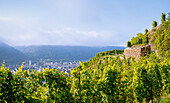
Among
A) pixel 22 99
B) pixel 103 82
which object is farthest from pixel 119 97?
pixel 22 99

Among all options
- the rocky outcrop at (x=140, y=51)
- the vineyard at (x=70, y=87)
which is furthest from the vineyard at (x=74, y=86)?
the rocky outcrop at (x=140, y=51)

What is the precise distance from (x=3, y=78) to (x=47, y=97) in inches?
77.2

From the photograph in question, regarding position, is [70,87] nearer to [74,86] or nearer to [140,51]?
[74,86]

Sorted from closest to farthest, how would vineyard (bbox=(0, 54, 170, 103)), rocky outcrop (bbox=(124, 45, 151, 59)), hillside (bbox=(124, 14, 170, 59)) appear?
vineyard (bbox=(0, 54, 170, 103)) < hillside (bbox=(124, 14, 170, 59)) < rocky outcrop (bbox=(124, 45, 151, 59))

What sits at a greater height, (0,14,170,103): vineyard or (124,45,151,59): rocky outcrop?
(124,45,151,59): rocky outcrop

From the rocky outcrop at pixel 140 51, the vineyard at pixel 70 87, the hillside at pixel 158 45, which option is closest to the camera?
the vineyard at pixel 70 87

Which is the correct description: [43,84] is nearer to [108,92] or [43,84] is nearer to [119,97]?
[108,92]

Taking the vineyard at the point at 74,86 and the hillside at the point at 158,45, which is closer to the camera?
the vineyard at the point at 74,86

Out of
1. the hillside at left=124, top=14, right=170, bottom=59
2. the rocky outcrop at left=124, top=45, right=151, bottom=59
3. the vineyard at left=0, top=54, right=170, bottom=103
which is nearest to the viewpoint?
the vineyard at left=0, top=54, right=170, bottom=103

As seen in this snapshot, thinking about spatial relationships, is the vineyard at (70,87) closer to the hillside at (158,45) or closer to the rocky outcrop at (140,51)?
the hillside at (158,45)

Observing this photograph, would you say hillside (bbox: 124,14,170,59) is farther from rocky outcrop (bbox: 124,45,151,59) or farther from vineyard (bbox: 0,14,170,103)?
vineyard (bbox: 0,14,170,103)

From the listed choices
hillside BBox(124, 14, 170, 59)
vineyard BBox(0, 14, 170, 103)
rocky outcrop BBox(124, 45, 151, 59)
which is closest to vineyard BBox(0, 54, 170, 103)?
vineyard BBox(0, 14, 170, 103)

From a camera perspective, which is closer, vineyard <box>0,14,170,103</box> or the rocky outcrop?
vineyard <box>0,14,170,103</box>

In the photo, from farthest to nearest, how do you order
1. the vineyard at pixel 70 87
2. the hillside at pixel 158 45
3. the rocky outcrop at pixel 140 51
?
1. the rocky outcrop at pixel 140 51
2. the hillside at pixel 158 45
3. the vineyard at pixel 70 87
